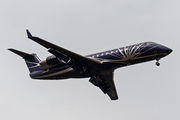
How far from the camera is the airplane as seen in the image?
120 ft

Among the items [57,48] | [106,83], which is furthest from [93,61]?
[106,83]

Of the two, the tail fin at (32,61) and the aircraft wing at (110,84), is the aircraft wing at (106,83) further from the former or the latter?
the tail fin at (32,61)

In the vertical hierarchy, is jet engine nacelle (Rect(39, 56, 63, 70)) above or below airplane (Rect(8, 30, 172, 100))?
A: above

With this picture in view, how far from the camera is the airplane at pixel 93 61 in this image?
36688 millimetres

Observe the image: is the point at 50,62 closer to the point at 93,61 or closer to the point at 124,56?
the point at 93,61

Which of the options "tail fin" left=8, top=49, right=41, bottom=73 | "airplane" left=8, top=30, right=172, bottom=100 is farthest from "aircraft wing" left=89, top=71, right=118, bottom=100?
"tail fin" left=8, top=49, right=41, bottom=73

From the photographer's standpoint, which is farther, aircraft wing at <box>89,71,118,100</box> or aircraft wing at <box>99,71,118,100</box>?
aircraft wing at <box>99,71,118,100</box>

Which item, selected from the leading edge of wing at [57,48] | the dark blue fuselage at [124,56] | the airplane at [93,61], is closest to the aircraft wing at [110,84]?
the airplane at [93,61]

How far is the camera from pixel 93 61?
3772 cm

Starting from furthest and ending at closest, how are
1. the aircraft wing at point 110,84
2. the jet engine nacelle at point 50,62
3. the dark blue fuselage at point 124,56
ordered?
the aircraft wing at point 110,84
the jet engine nacelle at point 50,62
the dark blue fuselage at point 124,56

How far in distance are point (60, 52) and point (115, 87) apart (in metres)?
11.0

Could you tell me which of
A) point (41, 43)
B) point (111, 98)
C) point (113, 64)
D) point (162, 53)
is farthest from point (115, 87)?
point (41, 43)

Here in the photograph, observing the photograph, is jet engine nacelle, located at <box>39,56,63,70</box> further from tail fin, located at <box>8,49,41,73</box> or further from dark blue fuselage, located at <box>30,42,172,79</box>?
tail fin, located at <box>8,49,41,73</box>

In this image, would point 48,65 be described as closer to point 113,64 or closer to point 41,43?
point 41,43
